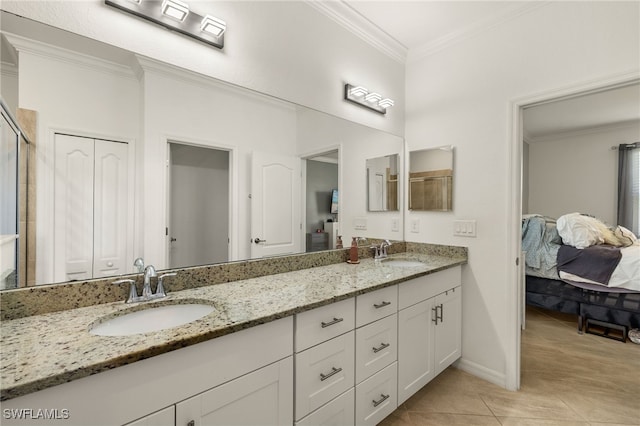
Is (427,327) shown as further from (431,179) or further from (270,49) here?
(270,49)

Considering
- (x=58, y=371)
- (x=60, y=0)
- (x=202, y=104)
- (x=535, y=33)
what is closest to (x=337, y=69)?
(x=202, y=104)

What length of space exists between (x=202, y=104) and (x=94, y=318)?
1.03 meters

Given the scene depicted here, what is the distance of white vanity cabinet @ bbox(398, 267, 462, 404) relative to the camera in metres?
1.72

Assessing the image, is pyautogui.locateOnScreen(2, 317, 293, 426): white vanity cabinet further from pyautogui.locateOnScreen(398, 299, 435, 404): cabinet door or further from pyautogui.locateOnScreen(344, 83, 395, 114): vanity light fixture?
pyautogui.locateOnScreen(344, 83, 395, 114): vanity light fixture

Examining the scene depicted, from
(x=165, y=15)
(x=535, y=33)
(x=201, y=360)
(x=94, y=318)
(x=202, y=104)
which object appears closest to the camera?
(x=201, y=360)

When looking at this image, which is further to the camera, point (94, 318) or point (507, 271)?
point (507, 271)

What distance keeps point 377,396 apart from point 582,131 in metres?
5.78

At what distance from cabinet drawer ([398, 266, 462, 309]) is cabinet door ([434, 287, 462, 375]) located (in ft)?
0.19

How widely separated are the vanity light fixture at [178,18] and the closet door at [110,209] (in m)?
0.56

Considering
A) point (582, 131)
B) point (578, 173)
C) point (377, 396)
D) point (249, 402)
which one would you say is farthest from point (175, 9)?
point (578, 173)

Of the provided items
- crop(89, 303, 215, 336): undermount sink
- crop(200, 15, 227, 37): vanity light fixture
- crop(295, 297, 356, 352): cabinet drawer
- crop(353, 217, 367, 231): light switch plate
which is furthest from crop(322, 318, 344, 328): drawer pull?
crop(200, 15, 227, 37): vanity light fixture

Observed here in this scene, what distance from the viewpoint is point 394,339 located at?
64.8 inches

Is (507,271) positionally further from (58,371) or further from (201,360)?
(58,371)

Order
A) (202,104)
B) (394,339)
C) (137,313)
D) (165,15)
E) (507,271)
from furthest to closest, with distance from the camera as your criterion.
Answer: (507,271)
(394,339)
(202,104)
(165,15)
(137,313)
